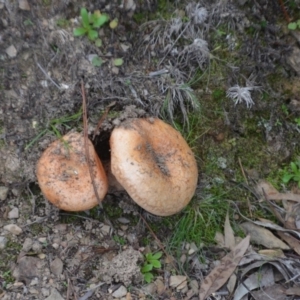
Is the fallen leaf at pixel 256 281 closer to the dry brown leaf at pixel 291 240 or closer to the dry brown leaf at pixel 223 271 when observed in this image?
the dry brown leaf at pixel 223 271

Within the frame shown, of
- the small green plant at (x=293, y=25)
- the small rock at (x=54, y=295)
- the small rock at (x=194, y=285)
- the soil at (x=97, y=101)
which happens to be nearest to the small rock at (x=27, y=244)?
the soil at (x=97, y=101)

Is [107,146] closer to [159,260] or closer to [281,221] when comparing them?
[159,260]

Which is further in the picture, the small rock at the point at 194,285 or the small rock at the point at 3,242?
the small rock at the point at 194,285

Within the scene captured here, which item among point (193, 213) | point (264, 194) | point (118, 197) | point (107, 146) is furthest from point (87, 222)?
point (264, 194)

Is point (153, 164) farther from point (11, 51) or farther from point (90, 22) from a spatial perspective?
point (11, 51)

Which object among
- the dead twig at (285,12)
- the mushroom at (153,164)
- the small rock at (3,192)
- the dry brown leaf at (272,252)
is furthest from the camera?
the dead twig at (285,12)

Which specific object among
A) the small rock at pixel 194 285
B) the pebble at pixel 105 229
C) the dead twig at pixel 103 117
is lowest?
the small rock at pixel 194 285

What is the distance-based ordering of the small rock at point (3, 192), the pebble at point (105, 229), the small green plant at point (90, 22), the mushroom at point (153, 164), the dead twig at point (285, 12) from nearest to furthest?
the mushroom at point (153, 164) → the small green plant at point (90, 22) → the small rock at point (3, 192) → the pebble at point (105, 229) → the dead twig at point (285, 12)
